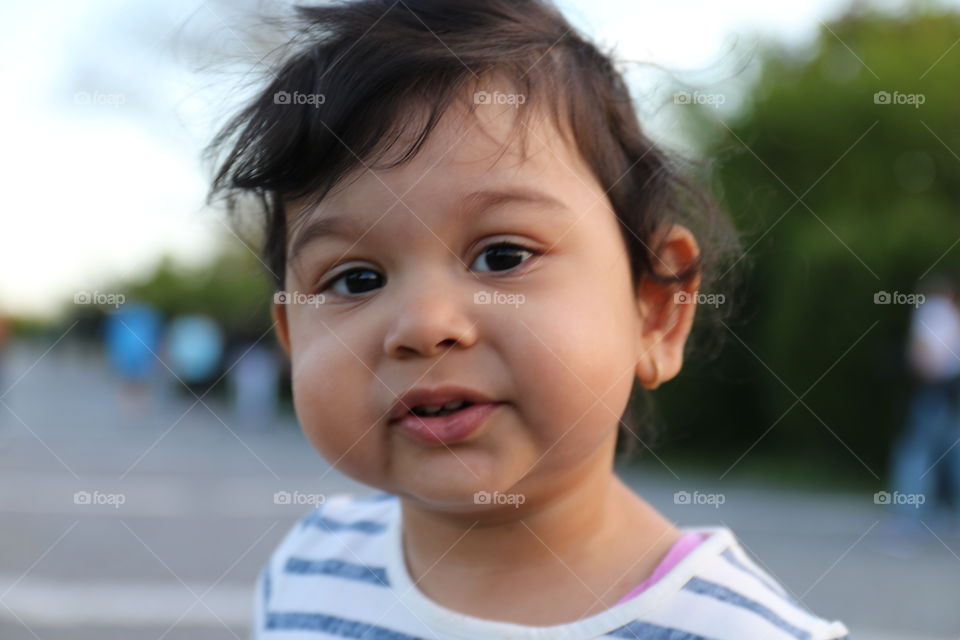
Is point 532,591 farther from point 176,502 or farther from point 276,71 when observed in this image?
point 176,502

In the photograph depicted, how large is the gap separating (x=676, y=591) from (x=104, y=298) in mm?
2468

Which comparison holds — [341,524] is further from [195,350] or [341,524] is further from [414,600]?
[195,350]

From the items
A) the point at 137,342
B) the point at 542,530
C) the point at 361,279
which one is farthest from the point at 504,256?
the point at 137,342

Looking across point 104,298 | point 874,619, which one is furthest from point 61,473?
point 874,619

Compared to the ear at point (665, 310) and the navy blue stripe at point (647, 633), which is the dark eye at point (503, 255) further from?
the navy blue stripe at point (647, 633)

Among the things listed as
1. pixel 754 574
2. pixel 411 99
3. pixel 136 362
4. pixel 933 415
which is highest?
pixel 136 362

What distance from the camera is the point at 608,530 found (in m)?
1.53

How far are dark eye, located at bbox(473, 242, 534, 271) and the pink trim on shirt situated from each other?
50cm

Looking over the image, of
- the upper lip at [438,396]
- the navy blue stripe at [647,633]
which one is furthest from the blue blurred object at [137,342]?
the navy blue stripe at [647,633]

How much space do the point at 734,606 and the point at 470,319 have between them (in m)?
0.55

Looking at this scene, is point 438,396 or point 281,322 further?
point 281,322

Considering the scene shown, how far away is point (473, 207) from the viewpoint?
4.42 ft

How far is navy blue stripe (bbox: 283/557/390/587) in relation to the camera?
1635mm

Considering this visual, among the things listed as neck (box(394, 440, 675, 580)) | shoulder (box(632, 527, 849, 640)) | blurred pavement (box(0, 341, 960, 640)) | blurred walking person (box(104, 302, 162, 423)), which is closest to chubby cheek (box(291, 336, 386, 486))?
neck (box(394, 440, 675, 580))
